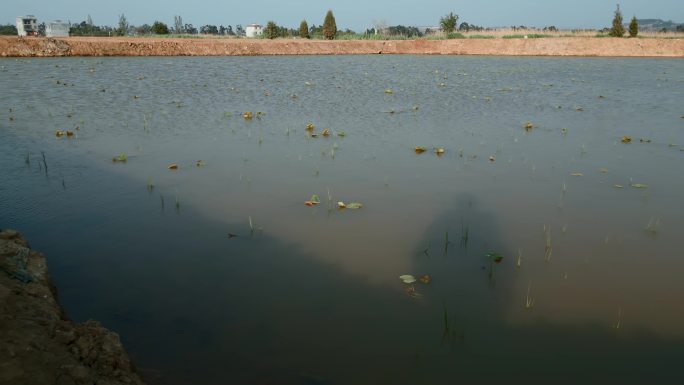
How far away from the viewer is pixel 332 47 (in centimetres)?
4534

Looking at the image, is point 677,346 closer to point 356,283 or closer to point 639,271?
point 639,271

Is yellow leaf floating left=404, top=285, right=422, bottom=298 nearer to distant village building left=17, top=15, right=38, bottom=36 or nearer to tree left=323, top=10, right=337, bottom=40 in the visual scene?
tree left=323, top=10, right=337, bottom=40

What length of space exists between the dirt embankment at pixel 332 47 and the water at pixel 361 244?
26.3m

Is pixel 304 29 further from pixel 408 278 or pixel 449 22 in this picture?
pixel 408 278

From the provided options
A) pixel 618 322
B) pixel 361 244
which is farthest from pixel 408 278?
pixel 618 322

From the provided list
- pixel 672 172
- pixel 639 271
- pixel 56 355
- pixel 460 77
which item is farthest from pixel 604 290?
pixel 460 77

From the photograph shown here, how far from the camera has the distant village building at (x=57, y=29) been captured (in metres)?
61.2

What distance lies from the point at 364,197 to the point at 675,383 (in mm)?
4170

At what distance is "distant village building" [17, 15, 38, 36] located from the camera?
6324 cm

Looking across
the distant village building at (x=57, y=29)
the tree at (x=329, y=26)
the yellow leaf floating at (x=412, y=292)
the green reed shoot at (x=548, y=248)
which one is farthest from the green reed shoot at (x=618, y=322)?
the distant village building at (x=57, y=29)

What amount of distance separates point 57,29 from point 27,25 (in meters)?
5.54

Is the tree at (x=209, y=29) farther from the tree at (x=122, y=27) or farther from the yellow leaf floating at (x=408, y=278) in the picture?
the yellow leaf floating at (x=408, y=278)

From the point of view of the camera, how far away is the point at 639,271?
15.1 feet

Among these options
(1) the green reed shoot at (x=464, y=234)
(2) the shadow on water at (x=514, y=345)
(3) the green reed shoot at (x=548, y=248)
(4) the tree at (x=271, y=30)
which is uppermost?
(4) the tree at (x=271, y=30)
